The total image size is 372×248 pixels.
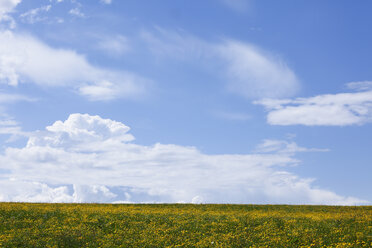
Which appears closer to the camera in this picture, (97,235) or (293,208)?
(97,235)

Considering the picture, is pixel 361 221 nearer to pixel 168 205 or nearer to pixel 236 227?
pixel 236 227

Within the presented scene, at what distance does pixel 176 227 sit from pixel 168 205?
12127mm

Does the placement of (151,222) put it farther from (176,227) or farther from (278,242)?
(278,242)

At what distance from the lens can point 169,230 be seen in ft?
75.4

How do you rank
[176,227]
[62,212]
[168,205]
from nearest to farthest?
[176,227], [62,212], [168,205]

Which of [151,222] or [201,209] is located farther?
[201,209]

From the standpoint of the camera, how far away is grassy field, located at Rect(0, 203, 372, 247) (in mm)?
20797

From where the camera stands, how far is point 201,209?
3328 centimetres

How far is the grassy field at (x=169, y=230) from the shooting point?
20.8m

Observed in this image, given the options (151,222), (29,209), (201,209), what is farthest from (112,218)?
(201,209)

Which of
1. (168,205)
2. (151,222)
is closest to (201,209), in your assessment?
(168,205)

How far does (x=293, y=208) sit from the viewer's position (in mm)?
34906

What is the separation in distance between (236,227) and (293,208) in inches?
528

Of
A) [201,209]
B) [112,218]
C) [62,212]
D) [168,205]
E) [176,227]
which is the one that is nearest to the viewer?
[176,227]
